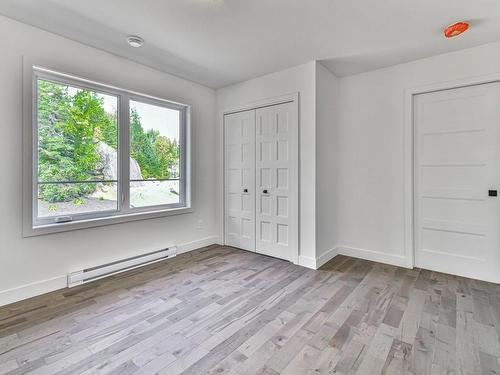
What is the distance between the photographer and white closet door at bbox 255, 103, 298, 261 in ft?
11.4

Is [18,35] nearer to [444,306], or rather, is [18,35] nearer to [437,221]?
[444,306]

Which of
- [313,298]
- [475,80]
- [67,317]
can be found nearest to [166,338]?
[67,317]

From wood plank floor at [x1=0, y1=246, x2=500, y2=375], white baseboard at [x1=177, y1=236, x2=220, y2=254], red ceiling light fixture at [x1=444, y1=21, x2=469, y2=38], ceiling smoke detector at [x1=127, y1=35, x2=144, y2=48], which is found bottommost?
wood plank floor at [x1=0, y1=246, x2=500, y2=375]

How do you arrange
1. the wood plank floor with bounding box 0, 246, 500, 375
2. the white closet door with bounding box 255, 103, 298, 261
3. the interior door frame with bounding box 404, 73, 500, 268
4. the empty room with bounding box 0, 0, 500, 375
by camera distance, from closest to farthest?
1. the wood plank floor with bounding box 0, 246, 500, 375
2. the empty room with bounding box 0, 0, 500, 375
3. the interior door frame with bounding box 404, 73, 500, 268
4. the white closet door with bounding box 255, 103, 298, 261

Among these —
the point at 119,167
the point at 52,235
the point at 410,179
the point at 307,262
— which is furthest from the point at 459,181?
the point at 52,235

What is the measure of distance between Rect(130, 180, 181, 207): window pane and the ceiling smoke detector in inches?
63.1

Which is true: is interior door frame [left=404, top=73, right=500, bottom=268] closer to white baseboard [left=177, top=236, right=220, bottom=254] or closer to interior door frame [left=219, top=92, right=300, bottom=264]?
interior door frame [left=219, top=92, right=300, bottom=264]

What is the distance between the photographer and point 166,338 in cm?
192

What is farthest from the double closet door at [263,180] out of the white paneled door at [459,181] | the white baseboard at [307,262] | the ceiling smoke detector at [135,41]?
the ceiling smoke detector at [135,41]

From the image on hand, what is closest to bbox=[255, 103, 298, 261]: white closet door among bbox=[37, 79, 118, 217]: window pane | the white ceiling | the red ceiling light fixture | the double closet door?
the double closet door

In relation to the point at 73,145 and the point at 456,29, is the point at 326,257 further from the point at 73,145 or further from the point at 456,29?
the point at 73,145

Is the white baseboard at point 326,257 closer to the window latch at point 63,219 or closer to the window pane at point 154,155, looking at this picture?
the window pane at point 154,155

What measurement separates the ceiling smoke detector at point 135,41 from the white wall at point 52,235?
48 cm

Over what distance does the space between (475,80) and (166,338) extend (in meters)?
3.95
